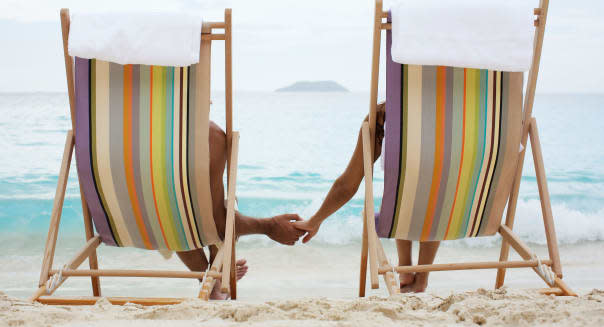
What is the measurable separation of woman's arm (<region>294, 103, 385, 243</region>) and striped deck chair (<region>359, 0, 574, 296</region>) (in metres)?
0.15

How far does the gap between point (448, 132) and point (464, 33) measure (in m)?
0.33

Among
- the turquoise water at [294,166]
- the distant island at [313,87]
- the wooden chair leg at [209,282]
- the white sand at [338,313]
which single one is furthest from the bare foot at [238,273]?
the distant island at [313,87]

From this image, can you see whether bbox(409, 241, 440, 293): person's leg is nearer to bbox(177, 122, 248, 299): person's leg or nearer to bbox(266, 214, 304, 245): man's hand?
bbox(266, 214, 304, 245): man's hand

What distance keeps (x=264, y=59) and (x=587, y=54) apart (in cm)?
782

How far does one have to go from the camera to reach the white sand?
1315 mm

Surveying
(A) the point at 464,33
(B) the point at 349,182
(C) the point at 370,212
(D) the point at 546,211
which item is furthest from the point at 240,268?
(A) the point at 464,33

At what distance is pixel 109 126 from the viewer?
6.23 feet

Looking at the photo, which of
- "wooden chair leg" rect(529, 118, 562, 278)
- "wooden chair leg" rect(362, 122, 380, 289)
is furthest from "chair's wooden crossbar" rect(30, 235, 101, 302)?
"wooden chair leg" rect(529, 118, 562, 278)

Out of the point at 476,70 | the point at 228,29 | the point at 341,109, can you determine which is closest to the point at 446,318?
the point at 476,70

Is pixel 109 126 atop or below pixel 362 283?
atop

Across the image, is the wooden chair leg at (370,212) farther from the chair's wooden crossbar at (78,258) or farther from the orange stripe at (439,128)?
the chair's wooden crossbar at (78,258)

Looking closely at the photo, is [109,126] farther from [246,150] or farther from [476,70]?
[246,150]

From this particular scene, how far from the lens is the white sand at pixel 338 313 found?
132cm

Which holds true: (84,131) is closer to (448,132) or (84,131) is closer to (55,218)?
(55,218)
